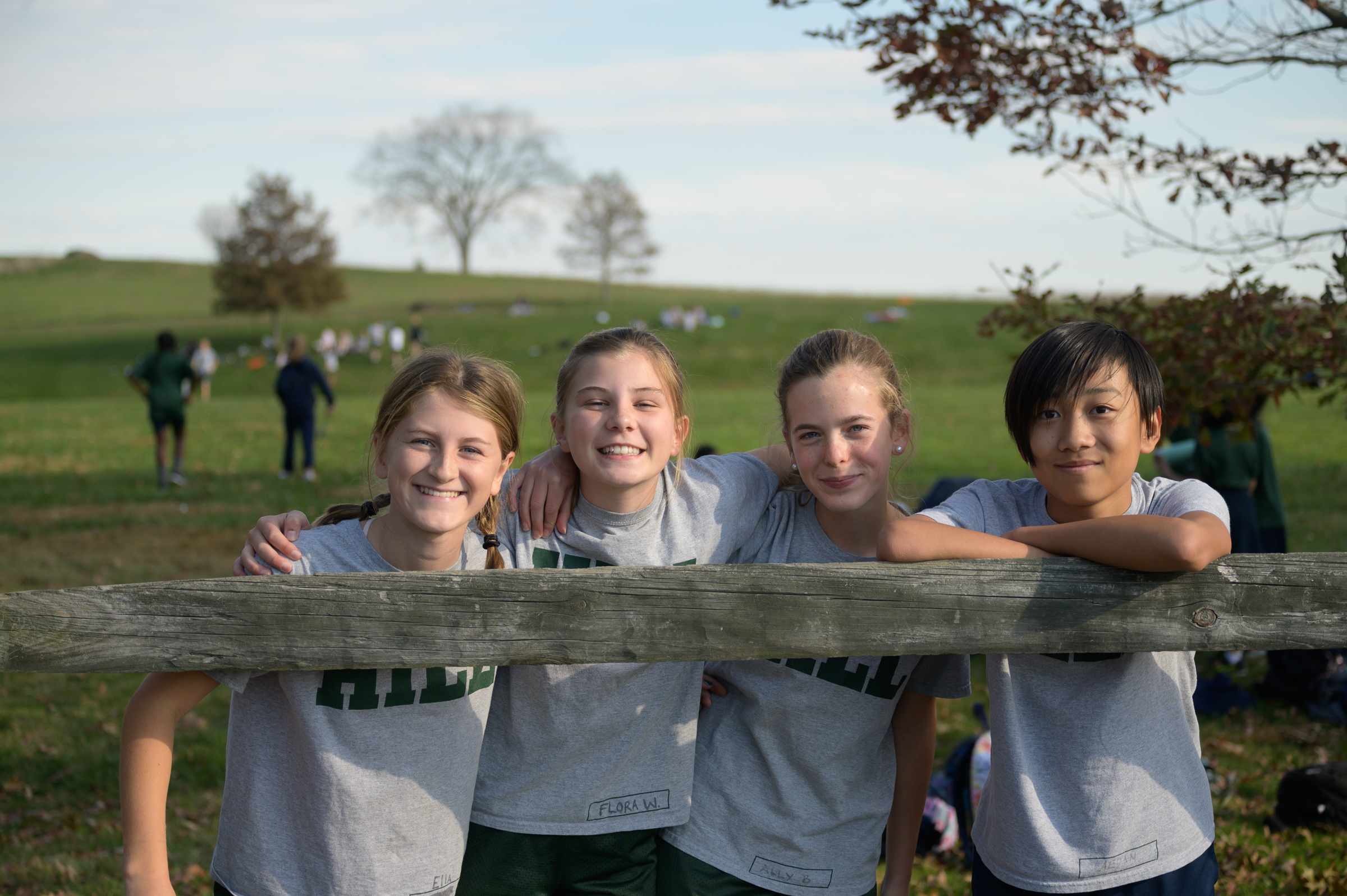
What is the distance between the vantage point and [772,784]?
2494 millimetres

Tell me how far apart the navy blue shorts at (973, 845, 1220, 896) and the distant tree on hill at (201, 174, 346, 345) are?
158 ft

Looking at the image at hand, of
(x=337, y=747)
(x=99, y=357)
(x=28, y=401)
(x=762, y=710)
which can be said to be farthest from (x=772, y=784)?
(x=99, y=357)

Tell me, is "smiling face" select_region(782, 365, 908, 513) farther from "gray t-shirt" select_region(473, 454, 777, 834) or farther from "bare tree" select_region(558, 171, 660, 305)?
"bare tree" select_region(558, 171, 660, 305)

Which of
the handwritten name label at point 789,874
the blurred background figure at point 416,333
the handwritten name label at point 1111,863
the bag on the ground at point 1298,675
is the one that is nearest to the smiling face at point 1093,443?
the handwritten name label at point 1111,863

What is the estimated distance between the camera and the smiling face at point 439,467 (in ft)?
7.73

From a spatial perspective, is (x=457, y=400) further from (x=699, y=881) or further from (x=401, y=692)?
(x=699, y=881)

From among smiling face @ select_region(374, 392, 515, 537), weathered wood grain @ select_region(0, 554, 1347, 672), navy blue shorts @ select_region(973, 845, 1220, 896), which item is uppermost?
smiling face @ select_region(374, 392, 515, 537)

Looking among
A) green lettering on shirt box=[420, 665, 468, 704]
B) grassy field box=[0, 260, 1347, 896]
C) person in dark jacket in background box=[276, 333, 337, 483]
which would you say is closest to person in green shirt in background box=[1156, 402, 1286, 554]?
grassy field box=[0, 260, 1347, 896]

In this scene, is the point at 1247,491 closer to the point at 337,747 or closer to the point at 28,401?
the point at 337,747

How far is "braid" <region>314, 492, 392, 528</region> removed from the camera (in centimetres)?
249

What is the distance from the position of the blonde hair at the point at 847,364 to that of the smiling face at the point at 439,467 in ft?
2.70

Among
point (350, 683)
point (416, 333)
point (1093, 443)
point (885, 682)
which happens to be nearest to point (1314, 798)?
point (885, 682)

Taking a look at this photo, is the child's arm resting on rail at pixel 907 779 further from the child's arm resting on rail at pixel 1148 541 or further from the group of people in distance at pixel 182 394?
the group of people in distance at pixel 182 394

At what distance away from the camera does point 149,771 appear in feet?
7.03
